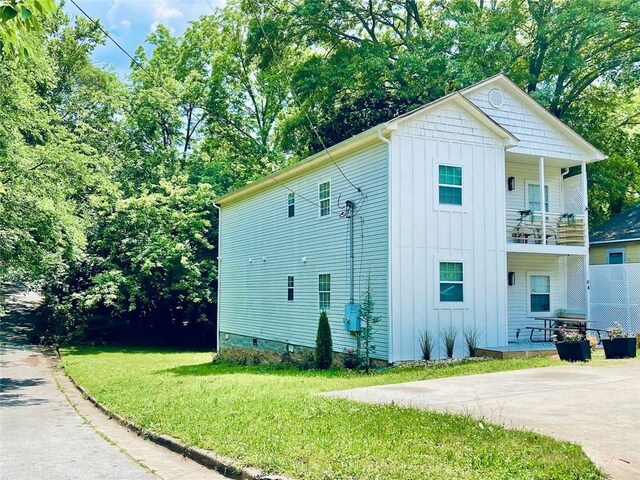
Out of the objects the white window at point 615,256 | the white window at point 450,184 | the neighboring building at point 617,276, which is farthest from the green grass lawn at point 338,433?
the white window at point 615,256

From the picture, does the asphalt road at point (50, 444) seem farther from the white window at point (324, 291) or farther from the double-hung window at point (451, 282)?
the double-hung window at point (451, 282)

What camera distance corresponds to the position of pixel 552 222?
18.2m

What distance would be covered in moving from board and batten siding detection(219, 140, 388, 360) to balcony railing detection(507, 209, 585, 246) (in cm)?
480

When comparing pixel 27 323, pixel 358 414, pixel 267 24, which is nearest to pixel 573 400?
pixel 358 414

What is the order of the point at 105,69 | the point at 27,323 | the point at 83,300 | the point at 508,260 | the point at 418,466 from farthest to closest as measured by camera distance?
the point at 105,69 → the point at 27,323 → the point at 83,300 → the point at 508,260 → the point at 418,466

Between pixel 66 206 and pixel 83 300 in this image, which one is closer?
pixel 66 206

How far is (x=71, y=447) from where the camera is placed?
789 cm

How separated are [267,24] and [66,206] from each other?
16.7 metres

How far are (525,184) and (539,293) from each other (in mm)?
3508

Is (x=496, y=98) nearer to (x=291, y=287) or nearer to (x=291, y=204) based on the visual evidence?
(x=291, y=204)

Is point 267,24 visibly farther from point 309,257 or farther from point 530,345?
point 530,345

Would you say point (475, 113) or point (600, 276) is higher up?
point (475, 113)

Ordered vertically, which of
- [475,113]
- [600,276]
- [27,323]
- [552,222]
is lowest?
[27,323]

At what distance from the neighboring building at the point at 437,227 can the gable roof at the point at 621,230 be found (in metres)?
2.74
